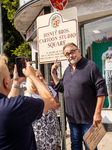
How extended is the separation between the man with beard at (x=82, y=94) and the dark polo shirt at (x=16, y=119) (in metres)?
1.14

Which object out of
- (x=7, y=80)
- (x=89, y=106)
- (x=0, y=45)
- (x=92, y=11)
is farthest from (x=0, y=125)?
(x=0, y=45)

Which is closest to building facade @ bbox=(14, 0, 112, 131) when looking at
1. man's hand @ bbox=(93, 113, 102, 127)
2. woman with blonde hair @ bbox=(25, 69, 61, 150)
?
man's hand @ bbox=(93, 113, 102, 127)

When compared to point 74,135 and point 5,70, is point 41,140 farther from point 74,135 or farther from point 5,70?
point 5,70

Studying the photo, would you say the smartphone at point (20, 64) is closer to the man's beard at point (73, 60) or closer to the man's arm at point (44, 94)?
the man's arm at point (44, 94)

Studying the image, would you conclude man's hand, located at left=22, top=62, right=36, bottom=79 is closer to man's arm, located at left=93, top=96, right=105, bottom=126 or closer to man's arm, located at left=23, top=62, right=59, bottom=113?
man's arm, located at left=23, top=62, right=59, bottom=113

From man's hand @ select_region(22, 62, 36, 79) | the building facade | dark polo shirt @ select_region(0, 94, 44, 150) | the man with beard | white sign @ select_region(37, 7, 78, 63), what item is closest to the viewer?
dark polo shirt @ select_region(0, 94, 44, 150)

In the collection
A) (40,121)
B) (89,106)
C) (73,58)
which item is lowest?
(40,121)

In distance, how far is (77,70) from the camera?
104 inches

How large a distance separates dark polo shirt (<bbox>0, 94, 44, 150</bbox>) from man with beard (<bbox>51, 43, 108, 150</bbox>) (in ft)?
3.74

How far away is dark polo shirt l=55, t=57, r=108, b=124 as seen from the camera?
2504 mm

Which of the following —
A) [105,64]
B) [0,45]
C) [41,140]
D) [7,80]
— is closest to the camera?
[7,80]

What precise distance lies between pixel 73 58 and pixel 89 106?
28.1 inches

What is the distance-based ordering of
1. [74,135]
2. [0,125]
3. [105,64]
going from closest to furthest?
[0,125], [74,135], [105,64]

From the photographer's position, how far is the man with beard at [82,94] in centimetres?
248
